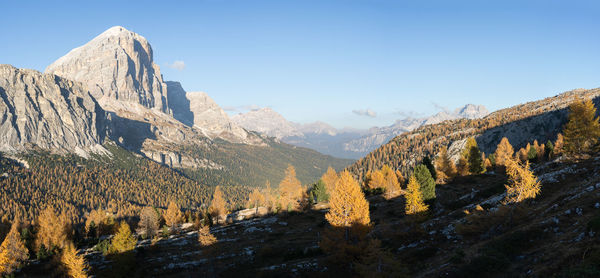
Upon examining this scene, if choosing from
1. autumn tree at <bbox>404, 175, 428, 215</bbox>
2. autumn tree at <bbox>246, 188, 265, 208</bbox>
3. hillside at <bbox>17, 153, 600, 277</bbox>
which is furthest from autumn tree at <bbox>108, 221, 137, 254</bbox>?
autumn tree at <bbox>246, 188, 265, 208</bbox>

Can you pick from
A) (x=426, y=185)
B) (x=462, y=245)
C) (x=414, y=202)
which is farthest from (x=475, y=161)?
(x=462, y=245)

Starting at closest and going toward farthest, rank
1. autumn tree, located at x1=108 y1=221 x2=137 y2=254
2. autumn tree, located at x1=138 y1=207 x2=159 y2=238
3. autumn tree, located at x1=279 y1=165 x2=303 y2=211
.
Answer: autumn tree, located at x1=108 y1=221 x2=137 y2=254
autumn tree, located at x1=138 y1=207 x2=159 y2=238
autumn tree, located at x1=279 y1=165 x2=303 y2=211

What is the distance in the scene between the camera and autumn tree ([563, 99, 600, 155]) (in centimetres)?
5525

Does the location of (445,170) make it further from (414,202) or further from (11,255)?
(11,255)

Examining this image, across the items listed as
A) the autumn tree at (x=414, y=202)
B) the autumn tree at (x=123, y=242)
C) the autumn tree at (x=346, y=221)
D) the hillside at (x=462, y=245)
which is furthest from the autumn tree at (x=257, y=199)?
the autumn tree at (x=346, y=221)

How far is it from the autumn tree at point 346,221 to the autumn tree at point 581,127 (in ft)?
158

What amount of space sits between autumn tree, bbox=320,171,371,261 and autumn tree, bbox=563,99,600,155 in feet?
158

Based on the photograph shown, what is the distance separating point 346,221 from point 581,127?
5182 centimetres

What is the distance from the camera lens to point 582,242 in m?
20.6

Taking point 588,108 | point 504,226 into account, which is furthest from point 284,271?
point 588,108

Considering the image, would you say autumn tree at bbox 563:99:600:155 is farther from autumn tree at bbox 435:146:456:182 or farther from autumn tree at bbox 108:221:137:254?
autumn tree at bbox 108:221:137:254

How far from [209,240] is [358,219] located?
2259 centimetres

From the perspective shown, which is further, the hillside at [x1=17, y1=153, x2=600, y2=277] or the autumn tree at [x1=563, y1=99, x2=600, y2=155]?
the autumn tree at [x1=563, y1=99, x2=600, y2=155]

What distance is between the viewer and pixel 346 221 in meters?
37.1
